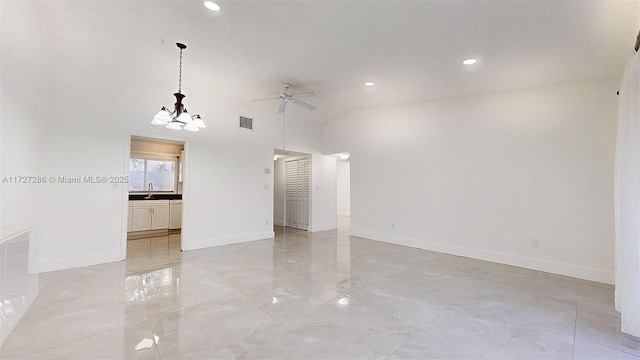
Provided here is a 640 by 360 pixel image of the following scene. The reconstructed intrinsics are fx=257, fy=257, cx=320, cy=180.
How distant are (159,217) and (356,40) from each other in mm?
6121

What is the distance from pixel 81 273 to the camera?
139 inches

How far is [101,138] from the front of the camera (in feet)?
13.1

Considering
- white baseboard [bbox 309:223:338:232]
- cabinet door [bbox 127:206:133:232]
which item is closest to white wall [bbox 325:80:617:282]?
white baseboard [bbox 309:223:338:232]

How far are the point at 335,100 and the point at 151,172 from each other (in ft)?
17.6

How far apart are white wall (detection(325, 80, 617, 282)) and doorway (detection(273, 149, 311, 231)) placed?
1.86 meters

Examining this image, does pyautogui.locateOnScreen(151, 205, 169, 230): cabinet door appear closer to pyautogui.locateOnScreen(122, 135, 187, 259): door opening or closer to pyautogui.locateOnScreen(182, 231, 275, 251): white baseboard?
pyautogui.locateOnScreen(122, 135, 187, 259): door opening

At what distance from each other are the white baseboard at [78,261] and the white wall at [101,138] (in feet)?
0.04

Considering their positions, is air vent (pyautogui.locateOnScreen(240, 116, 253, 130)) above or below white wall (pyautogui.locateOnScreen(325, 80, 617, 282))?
above

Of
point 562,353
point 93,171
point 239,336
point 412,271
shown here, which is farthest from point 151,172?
point 562,353

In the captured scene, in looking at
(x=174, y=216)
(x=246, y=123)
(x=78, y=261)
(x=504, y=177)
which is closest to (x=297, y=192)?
(x=246, y=123)

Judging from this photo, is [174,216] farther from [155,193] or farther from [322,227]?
[322,227]

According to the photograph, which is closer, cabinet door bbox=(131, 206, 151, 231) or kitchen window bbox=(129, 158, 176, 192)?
cabinet door bbox=(131, 206, 151, 231)

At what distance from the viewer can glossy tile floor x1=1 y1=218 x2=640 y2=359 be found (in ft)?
6.36

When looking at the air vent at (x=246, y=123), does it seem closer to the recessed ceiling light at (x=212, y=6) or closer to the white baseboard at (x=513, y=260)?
the recessed ceiling light at (x=212, y=6)
